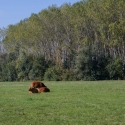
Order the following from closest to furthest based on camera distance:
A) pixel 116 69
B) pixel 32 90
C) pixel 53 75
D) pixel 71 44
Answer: pixel 32 90 → pixel 116 69 → pixel 53 75 → pixel 71 44

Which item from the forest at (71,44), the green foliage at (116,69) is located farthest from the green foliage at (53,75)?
the green foliage at (116,69)

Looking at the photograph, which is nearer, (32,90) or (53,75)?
(32,90)

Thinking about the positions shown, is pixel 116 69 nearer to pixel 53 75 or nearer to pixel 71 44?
pixel 53 75

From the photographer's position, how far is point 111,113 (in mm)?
13336

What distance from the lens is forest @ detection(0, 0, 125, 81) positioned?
215ft

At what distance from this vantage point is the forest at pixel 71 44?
65.5 m

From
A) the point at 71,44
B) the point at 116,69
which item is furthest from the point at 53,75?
the point at 116,69

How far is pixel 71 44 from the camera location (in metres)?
75.1

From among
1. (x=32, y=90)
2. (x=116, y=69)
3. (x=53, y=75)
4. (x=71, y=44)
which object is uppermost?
(x=71, y=44)

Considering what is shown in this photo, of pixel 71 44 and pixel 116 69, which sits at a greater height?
pixel 71 44

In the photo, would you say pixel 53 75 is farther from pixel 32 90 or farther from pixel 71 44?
pixel 32 90

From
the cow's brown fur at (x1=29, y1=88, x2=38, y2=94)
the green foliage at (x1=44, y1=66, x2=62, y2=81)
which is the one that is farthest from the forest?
the cow's brown fur at (x1=29, y1=88, x2=38, y2=94)

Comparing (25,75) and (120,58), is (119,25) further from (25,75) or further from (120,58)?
(25,75)

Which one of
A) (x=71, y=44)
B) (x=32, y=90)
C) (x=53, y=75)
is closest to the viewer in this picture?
(x=32, y=90)
